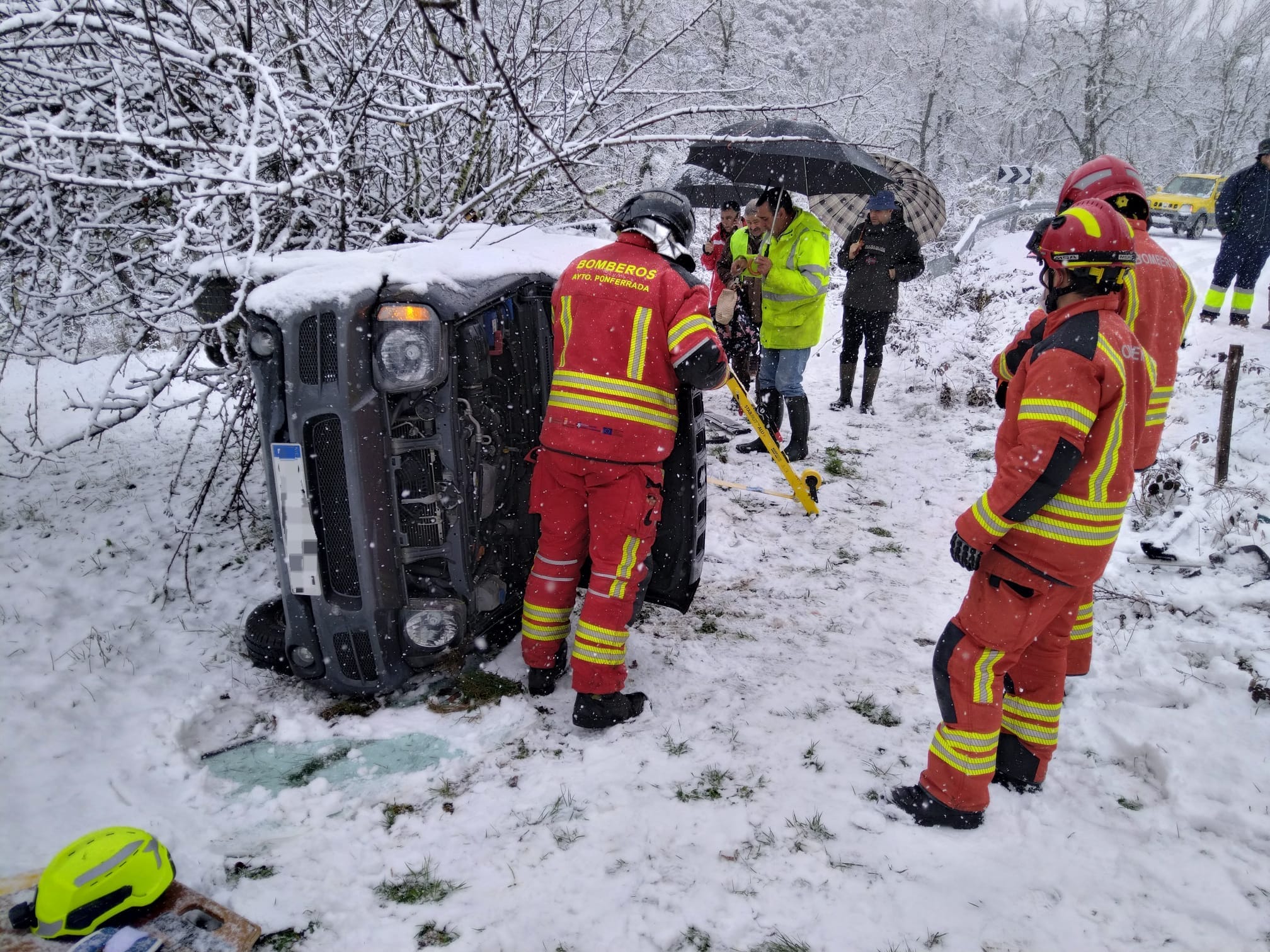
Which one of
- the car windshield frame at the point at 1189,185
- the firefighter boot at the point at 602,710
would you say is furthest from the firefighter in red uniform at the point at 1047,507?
the car windshield frame at the point at 1189,185

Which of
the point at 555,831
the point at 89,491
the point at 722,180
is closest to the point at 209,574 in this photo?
the point at 89,491

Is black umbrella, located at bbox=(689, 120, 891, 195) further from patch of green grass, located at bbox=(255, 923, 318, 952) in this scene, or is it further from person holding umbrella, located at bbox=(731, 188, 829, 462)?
patch of green grass, located at bbox=(255, 923, 318, 952)

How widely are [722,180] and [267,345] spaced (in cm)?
661

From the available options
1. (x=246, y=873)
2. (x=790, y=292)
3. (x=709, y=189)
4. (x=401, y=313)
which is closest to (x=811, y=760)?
(x=246, y=873)

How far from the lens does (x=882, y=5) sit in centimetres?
6238

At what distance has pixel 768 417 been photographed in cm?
654

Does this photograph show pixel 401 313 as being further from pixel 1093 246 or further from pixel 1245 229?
pixel 1245 229

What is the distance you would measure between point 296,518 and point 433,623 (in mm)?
670

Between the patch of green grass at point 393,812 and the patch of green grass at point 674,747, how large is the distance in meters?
0.96

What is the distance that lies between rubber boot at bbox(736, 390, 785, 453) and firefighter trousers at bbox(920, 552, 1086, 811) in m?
3.95

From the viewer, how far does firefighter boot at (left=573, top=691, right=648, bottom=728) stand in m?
2.90

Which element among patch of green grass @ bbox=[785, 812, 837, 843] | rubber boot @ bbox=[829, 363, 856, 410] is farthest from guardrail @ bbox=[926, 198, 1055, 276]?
patch of green grass @ bbox=[785, 812, 837, 843]

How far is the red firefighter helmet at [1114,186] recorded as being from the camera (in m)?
3.02

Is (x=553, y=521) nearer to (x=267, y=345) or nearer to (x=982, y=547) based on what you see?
(x=267, y=345)
